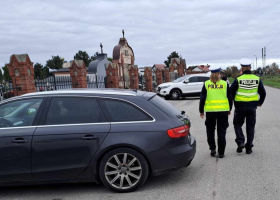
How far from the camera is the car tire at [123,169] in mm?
Result: 4043

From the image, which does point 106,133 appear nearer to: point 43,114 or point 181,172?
point 43,114

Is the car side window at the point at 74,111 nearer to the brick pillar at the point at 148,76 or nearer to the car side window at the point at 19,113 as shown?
the car side window at the point at 19,113

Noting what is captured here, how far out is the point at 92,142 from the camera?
401 centimetres

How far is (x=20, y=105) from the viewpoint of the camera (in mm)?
4363

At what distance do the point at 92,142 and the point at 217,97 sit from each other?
2606mm

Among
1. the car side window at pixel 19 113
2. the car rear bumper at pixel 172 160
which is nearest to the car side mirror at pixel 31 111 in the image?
the car side window at pixel 19 113

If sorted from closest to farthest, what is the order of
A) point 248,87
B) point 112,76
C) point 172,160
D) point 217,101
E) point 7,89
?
point 172,160 → point 217,101 → point 248,87 → point 7,89 → point 112,76

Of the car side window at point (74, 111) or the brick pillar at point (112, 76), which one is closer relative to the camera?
the car side window at point (74, 111)

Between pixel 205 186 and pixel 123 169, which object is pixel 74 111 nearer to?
pixel 123 169

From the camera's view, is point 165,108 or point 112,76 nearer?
point 165,108

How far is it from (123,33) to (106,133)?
26321 millimetres

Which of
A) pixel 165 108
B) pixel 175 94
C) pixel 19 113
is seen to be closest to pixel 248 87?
pixel 165 108

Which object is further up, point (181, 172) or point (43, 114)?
point (43, 114)

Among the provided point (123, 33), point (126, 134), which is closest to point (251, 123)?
point (126, 134)
